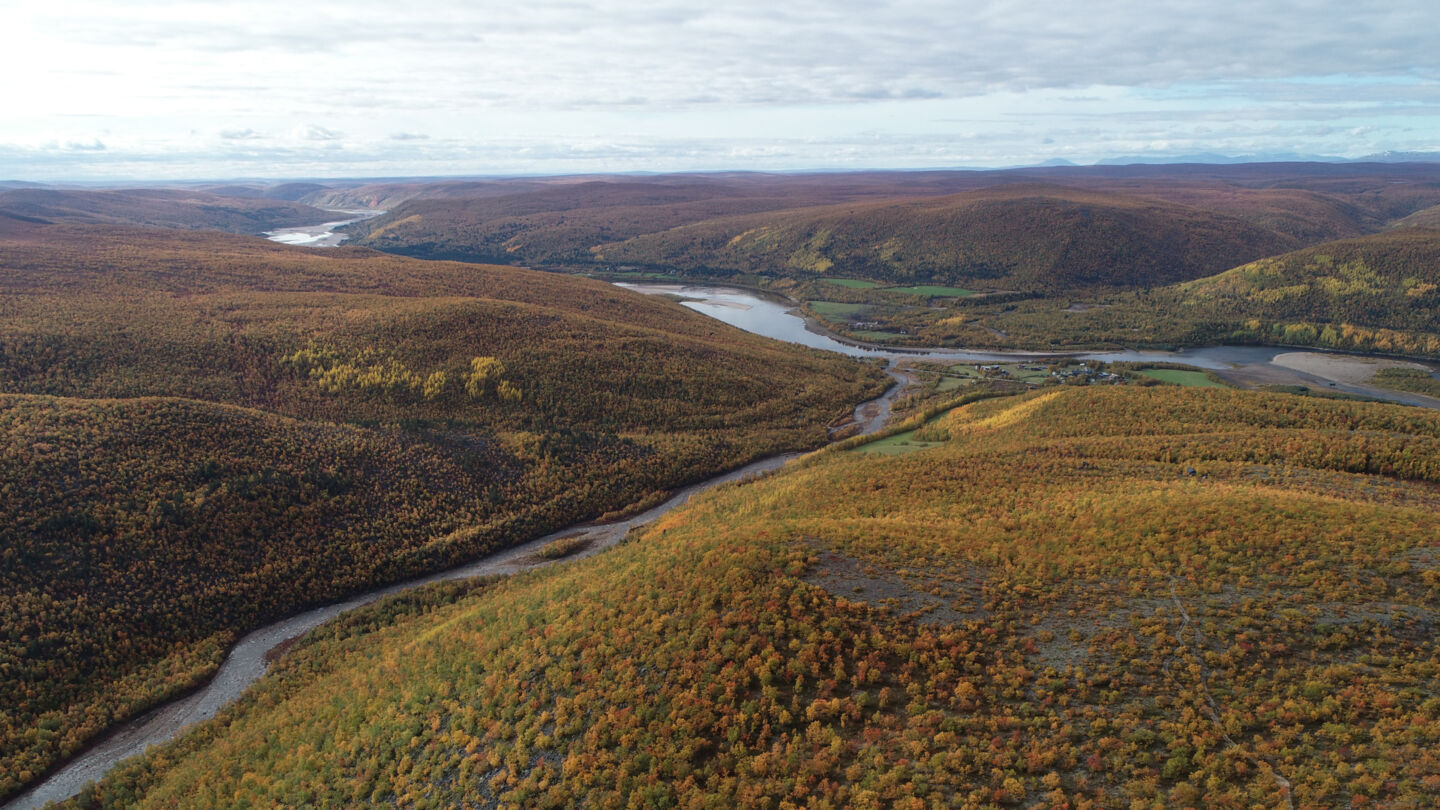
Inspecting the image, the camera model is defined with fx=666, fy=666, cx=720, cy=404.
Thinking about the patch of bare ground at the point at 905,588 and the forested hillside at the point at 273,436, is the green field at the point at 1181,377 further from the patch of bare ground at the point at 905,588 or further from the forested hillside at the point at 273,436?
the patch of bare ground at the point at 905,588

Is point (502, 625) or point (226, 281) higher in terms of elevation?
point (226, 281)

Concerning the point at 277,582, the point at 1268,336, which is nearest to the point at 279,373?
the point at 277,582

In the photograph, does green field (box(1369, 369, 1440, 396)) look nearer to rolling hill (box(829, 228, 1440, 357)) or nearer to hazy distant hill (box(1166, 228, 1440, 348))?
rolling hill (box(829, 228, 1440, 357))

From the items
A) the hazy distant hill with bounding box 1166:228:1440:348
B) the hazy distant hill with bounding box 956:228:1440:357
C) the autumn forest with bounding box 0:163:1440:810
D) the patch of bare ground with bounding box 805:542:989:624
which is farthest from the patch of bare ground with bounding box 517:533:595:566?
the hazy distant hill with bounding box 1166:228:1440:348

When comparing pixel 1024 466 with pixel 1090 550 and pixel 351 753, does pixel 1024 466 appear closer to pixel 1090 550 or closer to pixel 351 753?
pixel 1090 550

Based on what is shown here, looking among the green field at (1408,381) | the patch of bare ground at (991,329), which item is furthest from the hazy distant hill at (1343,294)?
the patch of bare ground at (991,329)

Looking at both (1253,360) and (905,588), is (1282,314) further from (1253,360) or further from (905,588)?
(905,588)
